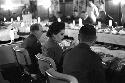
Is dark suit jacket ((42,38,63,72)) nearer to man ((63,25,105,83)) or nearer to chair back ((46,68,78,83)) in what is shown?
man ((63,25,105,83))

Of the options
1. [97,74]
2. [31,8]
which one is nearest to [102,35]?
[97,74]

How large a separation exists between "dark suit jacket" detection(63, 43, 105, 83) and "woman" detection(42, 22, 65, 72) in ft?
4.05

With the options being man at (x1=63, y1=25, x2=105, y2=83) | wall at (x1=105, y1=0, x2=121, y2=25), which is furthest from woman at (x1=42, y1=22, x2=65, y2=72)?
wall at (x1=105, y1=0, x2=121, y2=25)

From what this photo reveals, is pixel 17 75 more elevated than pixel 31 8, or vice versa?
pixel 31 8

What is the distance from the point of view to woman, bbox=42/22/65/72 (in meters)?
3.97

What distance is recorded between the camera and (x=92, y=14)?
10055 mm

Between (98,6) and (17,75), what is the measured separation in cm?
689

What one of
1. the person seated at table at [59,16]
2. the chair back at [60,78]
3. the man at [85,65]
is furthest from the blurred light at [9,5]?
the chair back at [60,78]

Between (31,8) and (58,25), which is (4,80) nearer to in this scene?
(58,25)

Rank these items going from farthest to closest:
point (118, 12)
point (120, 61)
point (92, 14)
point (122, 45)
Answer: point (118, 12), point (92, 14), point (122, 45), point (120, 61)

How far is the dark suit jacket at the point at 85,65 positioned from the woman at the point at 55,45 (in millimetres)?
1236

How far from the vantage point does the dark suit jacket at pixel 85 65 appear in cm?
264

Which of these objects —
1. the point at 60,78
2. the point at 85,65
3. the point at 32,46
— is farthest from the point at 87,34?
the point at 32,46

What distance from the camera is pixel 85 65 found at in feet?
8.65
